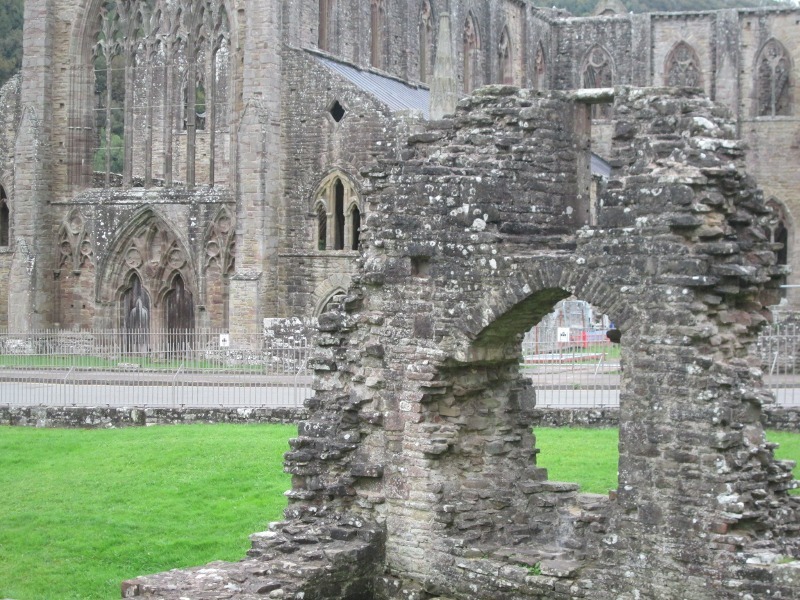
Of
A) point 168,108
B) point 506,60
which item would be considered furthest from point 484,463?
point 506,60

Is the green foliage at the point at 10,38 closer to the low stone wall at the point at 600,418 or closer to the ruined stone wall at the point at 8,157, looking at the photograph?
the ruined stone wall at the point at 8,157

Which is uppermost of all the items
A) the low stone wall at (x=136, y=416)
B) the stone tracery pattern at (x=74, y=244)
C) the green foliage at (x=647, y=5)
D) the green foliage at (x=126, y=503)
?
the green foliage at (x=647, y=5)

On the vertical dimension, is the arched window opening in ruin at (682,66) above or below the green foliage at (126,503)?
above

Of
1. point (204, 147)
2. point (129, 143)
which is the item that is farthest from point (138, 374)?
point (204, 147)

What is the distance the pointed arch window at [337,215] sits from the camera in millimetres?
32750

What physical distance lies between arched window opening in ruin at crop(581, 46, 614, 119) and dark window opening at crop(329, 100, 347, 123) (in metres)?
22.5

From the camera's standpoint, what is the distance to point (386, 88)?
36.5 m

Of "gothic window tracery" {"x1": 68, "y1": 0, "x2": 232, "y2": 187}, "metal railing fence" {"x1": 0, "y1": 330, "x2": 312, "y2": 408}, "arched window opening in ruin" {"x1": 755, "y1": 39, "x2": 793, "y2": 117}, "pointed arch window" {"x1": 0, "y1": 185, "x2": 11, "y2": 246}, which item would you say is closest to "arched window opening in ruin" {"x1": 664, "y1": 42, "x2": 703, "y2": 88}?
"arched window opening in ruin" {"x1": 755, "y1": 39, "x2": 793, "y2": 117}

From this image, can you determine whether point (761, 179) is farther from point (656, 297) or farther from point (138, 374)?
point (656, 297)

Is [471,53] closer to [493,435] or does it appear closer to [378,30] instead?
[378,30]

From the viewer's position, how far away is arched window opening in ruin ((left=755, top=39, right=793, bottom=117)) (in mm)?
51125

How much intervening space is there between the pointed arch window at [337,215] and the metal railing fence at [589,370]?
880cm

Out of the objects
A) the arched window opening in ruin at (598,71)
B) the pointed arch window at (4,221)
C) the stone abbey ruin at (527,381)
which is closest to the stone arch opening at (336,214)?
the pointed arch window at (4,221)

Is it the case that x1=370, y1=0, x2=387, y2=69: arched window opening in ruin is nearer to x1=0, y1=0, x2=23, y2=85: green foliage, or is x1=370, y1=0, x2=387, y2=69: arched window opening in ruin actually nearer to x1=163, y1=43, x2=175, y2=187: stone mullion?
x1=163, y1=43, x2=175, y2=187: stone mullion
